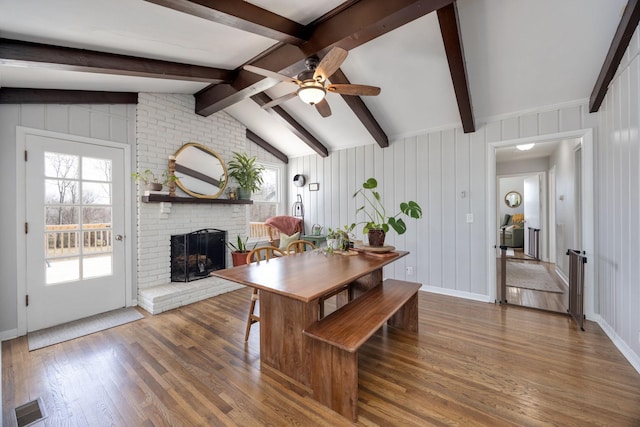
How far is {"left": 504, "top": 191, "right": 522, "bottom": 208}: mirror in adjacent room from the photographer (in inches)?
333

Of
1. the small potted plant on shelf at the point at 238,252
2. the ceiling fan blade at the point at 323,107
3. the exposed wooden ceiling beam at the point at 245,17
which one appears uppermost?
the exposed wooden ceiling beam at the point at 245,17

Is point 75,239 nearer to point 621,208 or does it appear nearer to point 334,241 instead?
point 334,241

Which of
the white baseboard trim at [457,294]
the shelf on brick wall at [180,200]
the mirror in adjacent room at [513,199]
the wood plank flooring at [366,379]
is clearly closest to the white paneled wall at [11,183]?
the wood plank flooring at [366,379]

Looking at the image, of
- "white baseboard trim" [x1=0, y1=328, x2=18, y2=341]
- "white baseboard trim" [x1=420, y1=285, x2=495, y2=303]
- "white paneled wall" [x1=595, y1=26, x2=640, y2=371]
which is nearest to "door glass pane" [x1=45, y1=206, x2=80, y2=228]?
"white baseboard trim" [x1=0, y1=328, x2=18, y2=341]

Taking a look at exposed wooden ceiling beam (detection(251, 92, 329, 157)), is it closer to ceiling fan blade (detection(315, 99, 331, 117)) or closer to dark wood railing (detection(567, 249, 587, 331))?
ceiling fan blade (detection(315, 99, 331, 117))

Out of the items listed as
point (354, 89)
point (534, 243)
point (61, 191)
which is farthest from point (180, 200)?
point (534, 243)

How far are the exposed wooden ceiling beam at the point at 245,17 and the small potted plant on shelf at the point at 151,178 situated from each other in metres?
2.24

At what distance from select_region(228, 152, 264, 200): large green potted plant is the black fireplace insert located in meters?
0.78

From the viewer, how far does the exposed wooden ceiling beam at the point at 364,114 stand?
314 cm

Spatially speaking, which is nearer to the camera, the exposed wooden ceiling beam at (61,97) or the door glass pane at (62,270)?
the exposed wooden ceiling beam at (61,97)

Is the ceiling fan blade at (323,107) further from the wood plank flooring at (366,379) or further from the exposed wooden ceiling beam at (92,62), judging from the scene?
the wood plank flooring at (366,379)

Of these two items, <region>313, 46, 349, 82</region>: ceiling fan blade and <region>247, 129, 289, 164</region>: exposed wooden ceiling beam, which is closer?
<region>313, 46, 349, 82</region>: ceiling fan blade

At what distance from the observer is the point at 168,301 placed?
3.27m

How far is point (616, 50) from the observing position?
2.23 m
